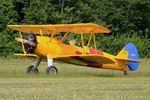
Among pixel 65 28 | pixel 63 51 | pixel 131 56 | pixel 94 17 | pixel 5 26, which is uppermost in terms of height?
pixel 94 17

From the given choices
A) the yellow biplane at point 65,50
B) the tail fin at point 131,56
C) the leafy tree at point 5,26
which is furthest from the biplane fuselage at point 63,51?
the leafy tree at point 5,26

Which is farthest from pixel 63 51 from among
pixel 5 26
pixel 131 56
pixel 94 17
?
pixel 94 17

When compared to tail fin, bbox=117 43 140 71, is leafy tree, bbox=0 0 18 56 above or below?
above

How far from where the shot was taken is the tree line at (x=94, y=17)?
46.1 m

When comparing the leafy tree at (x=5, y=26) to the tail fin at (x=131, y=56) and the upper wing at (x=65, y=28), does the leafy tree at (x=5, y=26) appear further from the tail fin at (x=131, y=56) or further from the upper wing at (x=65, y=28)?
the tail fin at (x=131, y=56)

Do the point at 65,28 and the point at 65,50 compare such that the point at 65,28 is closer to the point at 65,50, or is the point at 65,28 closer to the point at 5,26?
the point at 65,50

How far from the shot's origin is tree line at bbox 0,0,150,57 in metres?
46.1

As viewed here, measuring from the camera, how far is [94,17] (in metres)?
51.3

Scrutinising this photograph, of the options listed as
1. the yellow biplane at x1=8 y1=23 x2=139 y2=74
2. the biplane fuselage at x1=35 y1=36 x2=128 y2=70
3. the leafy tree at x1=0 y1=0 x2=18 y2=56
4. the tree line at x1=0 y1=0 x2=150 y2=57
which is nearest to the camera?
the yellow biplane at x1=8 y1=23 x2=139 y2=74

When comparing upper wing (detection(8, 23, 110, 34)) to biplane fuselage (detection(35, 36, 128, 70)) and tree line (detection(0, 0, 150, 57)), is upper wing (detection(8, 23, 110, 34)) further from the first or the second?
tree line (detection(0, 0, 150, 57))

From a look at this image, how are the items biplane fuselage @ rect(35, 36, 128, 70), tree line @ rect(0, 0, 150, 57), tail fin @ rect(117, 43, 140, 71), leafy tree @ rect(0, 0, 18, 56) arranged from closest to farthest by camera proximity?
biplane fuselage @ rect(35, 36, 128, 70) → tail fin @ rect(117, 43, 140, 71) → leafy tree @ rect(0, 0, 18, 56) → tree line @ rect(0, 0, 150, 57)

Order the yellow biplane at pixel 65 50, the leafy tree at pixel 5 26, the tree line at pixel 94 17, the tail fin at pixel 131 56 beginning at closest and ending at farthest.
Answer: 1. the yellow biplane at pixel 65 50
2. the tail fin at pixel 131 56
3. the leafy tree at pixel 5 26
4. the tree line at pixel 94 17

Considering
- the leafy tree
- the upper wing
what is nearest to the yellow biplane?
the upper wing

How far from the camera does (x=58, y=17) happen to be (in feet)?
164
